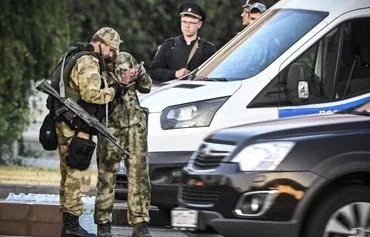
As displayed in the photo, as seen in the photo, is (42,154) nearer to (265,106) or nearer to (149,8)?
(149,8)

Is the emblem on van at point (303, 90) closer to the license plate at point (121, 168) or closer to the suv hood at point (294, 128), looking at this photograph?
the license plate at point (121, 168)

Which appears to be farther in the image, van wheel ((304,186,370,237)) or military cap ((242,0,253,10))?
military cap ((242,0,253,10))

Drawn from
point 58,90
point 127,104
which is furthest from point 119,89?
point 58,90

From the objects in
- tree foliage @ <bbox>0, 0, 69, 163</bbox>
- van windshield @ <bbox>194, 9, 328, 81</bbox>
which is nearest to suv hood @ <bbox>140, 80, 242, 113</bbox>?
van windshield @ <bbox>194, 9, 328, 81</bbox>

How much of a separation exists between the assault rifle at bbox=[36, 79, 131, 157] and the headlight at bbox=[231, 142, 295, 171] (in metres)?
2.30

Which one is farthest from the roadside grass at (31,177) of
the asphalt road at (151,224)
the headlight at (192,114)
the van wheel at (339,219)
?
the van wheel at (339,219)

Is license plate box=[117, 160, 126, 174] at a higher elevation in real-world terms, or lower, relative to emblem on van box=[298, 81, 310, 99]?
lower

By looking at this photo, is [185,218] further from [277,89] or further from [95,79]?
[277,89]

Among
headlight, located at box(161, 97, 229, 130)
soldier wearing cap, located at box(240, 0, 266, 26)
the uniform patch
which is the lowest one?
headlight, located at box(161, 97, 229, 130)

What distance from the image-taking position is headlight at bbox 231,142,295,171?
8.60 metres

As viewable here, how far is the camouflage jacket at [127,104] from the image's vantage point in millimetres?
11078

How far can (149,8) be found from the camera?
106 ft

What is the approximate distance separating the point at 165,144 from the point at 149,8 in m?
21.0

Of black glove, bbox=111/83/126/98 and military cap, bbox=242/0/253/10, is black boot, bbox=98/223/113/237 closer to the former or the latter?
black glove, bbox=111/83/126/98
